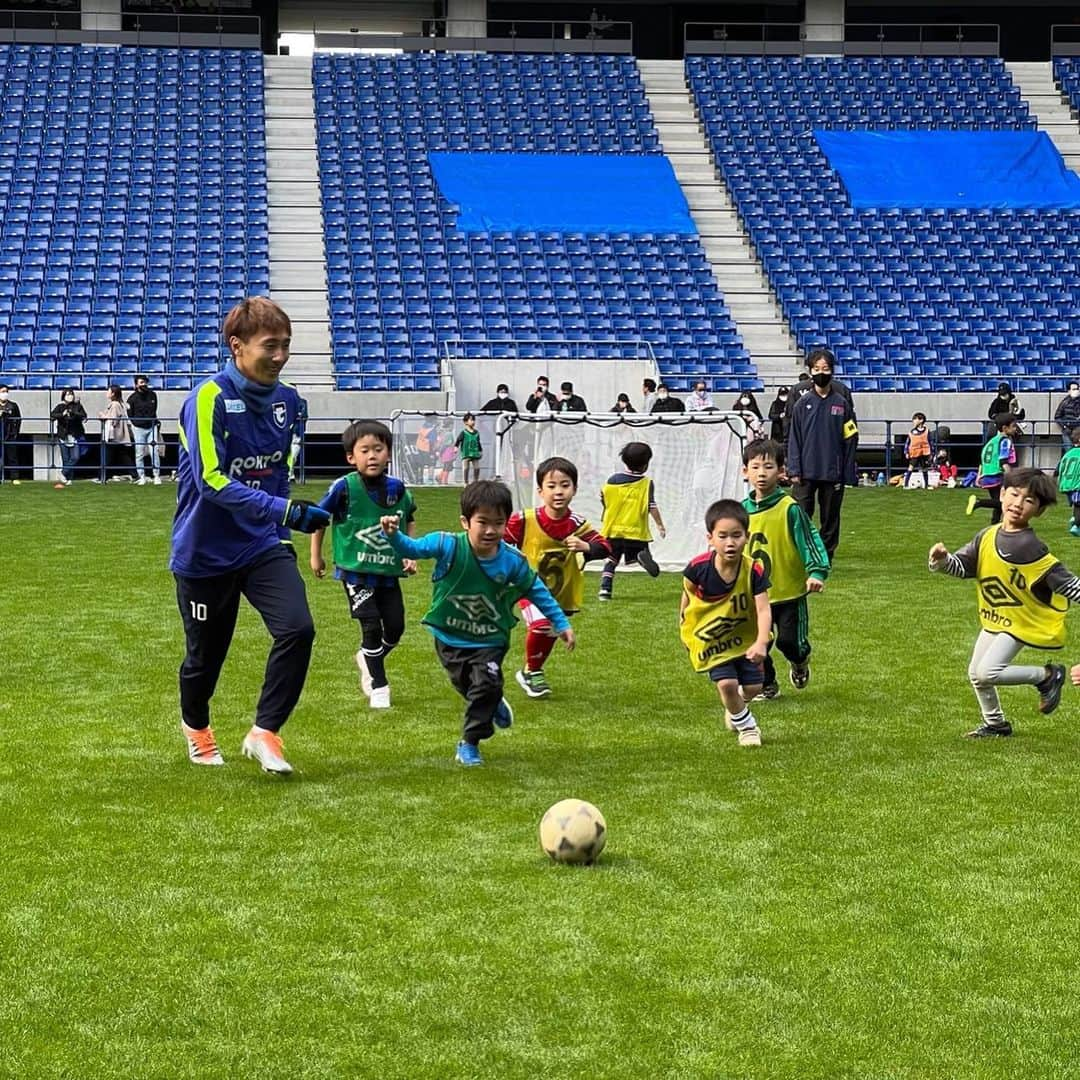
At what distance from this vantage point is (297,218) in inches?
1361

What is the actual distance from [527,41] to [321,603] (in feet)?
98.8

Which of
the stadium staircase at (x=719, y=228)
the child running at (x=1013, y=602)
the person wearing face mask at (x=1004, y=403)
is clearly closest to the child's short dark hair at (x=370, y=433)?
the child running at (x=1013, y=602)

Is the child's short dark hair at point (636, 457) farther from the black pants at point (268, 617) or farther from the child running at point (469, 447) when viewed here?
the child running at point (469, 447)

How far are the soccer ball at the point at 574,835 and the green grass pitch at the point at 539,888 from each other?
0.24 ft

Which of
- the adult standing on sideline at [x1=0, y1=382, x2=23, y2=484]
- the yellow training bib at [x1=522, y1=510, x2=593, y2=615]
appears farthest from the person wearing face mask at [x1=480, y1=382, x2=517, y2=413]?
→ the yellow training bib at [x1=522, y1=510, x2=593, y2=615]

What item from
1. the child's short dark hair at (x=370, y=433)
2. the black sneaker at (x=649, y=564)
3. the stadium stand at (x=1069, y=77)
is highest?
the stadium stand at (x=1069, y=77)

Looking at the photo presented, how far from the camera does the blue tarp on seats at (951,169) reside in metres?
35.4

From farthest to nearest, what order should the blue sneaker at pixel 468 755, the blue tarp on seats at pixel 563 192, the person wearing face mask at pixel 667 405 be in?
the blue tarp on seats at pixel 563 192 < the person wearing face mask at pixel 667 405 < the blue sneaker at pixel 468 755

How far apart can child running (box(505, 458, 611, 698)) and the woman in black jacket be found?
1887 centimetres

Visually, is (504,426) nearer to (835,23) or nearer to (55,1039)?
(55,1039)

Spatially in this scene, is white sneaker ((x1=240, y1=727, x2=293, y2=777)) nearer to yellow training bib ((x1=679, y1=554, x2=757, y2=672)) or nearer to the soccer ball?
the soccer ball

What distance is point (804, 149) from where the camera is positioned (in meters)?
37.0

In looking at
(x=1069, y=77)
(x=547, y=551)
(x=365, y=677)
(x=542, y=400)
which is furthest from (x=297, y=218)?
(x=365, y=677)

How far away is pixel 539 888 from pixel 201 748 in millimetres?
2336
